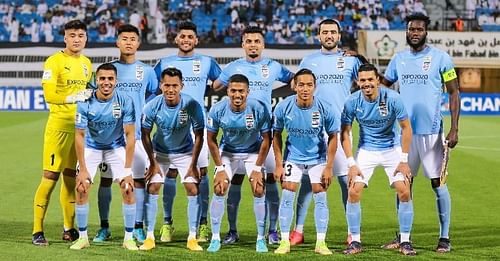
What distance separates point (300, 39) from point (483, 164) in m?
17.2

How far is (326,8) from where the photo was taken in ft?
115

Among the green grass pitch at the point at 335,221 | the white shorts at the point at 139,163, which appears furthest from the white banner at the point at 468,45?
the white shorts at the point at 139,163

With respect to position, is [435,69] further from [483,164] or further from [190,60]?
[483,164]

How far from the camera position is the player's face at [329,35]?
30.8 ft

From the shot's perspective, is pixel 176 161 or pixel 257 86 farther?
pixel 257 86

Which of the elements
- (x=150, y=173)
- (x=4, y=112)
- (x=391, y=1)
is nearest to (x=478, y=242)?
(x=150, y=173)

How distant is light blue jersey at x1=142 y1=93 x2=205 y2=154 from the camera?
8938 millimetres

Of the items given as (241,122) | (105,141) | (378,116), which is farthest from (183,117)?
(378,116)

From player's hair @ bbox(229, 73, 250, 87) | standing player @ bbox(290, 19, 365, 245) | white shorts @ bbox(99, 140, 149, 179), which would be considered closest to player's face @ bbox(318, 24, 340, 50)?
standing player @ bbox(290, 19, 365, 245)

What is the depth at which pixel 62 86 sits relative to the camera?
927 centimetres

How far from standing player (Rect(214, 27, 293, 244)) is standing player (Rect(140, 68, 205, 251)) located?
19.3 inches

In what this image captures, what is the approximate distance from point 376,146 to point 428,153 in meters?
0.60

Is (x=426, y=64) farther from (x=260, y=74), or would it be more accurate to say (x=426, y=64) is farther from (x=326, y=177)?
(x=260, y=74)

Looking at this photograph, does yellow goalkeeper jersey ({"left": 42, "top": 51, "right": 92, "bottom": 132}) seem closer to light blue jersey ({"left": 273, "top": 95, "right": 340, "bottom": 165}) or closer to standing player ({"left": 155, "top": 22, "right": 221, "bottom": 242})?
standing player ({"left": 155, "top": 22, "right": 221, "bottom": 242})
